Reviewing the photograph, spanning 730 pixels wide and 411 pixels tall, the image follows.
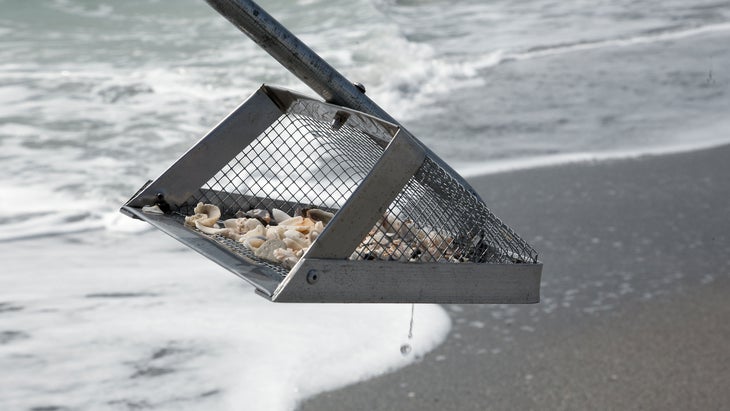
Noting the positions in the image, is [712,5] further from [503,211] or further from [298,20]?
[503,211]

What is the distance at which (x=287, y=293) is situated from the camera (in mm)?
1504

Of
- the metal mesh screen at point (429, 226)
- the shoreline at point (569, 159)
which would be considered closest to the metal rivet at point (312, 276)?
the metal mesh screen at point (429, 226)

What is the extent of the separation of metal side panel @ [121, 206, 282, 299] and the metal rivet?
2.3 inches

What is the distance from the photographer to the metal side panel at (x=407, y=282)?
154 cm

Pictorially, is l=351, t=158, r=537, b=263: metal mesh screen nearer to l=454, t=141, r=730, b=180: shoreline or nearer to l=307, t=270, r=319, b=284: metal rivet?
l=307, t=270, r=319, b=284: metal rivet

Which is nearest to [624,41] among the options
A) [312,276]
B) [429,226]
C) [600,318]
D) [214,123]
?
[214,123]

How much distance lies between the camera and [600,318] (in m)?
4.30

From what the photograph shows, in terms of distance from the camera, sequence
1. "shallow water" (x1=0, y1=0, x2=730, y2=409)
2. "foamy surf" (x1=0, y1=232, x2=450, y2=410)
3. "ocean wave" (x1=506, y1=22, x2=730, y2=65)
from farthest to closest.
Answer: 1. "ocean wave" (x1=506, y1=22, x2=730, y2=65)
2. "shallow water" (x1=0, y1=0, x2=730, y2=409)
3. "foamy surf" (x1=0, y1=232, x2=450, y2=410)

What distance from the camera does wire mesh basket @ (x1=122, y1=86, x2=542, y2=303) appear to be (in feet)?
5.23

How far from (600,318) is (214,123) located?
4.21m

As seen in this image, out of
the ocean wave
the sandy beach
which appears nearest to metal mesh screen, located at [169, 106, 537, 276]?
the sandy beach

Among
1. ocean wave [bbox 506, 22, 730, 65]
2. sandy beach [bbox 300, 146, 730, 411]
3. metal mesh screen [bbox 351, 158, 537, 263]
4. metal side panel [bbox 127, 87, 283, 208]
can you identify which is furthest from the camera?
ocean wave [bbox 506, 22, 730, 65]

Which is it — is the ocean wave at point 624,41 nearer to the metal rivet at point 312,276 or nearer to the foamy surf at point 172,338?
the foamy surf at point 172,338

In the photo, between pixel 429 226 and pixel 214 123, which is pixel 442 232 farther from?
pixel 214 123
